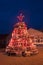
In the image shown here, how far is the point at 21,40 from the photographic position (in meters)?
5.79

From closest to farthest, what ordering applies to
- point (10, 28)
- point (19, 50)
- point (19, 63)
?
point (19, 63) → point (19, 50) → point (10, 28)

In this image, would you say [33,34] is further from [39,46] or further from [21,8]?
[21,8]

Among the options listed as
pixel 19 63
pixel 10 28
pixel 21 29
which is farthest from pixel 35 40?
pixel 19 63

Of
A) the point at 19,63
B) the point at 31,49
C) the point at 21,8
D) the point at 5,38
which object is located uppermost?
the point at 21,8

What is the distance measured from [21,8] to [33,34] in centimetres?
100

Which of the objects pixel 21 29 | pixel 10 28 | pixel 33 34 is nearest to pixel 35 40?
pixel 33 34

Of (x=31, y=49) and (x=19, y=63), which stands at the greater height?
(x=31, y=49)

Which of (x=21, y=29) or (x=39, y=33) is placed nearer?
(x=21, y=29)

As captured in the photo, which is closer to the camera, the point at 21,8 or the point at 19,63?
the point at 19,63

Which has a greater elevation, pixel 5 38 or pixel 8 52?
pixel 5 38

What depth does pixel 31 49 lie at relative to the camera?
5.80 m

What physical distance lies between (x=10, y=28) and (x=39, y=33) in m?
1.05

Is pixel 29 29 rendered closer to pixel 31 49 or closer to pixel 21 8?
pixel 21 8

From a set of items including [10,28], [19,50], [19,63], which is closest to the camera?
[19,63]
